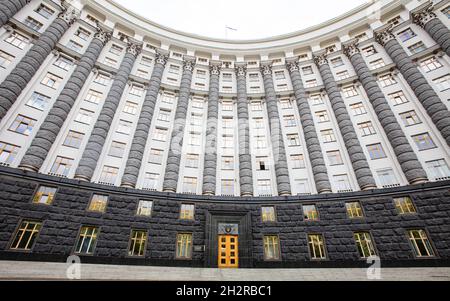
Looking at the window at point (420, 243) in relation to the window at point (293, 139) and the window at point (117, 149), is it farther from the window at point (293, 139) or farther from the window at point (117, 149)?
the window at point (117, 149)

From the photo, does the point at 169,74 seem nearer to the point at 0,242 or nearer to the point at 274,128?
the point at 274,128

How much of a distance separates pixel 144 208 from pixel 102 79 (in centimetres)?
1734

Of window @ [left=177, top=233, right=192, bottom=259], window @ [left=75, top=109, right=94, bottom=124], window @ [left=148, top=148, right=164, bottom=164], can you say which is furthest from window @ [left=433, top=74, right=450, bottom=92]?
window @ [left=75, top=109, right=94, bottom=124]

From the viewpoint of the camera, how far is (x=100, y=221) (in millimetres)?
17609

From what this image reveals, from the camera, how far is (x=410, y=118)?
21.9 meters

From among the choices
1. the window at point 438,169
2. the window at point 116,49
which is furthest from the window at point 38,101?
the window at point 438,169

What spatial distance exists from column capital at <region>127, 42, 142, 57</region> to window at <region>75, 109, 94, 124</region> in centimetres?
1161

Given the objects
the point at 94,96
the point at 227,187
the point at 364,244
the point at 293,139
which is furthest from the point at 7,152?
the point at 364,244

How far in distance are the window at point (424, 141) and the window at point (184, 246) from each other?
78.3 ft

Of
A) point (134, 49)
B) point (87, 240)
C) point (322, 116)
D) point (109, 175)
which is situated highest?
point (134, 49)

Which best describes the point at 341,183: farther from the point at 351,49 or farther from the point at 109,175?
the point at 109,175
